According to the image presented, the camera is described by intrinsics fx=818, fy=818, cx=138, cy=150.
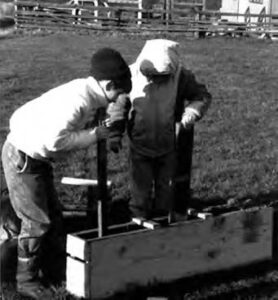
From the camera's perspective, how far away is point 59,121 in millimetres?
4668

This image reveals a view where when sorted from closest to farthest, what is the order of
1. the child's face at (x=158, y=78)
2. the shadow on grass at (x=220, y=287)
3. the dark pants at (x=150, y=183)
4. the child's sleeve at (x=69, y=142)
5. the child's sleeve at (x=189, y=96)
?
the child's sleeve at (x=69, y=142) → the shadow on grass at (x=220, y=287) → the child's face at (x=158, y=78) → the child's sleeve at (x=189, y=96) → the dark pants at (x=150, y=183)

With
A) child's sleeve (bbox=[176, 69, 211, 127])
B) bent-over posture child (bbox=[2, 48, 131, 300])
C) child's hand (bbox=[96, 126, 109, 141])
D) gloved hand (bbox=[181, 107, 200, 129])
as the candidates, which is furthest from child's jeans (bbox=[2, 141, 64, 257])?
child's sleeve (bbox=[176, 69, 211, 127])

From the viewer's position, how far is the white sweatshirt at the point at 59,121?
4.66m

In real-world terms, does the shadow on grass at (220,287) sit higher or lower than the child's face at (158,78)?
lower

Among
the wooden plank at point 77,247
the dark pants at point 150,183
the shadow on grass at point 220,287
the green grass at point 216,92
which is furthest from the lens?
the green grass at point 216,92

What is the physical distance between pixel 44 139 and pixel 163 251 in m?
1.06

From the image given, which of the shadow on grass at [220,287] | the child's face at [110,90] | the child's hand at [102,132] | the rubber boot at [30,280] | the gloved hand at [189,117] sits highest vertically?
A: the child's face at [110,90]

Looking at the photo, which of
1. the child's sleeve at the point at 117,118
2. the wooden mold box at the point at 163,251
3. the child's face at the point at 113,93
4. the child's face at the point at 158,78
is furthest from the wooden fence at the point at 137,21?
the child's face at the point at 113,93

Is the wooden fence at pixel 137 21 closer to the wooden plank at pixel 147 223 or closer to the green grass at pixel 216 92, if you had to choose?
the green grass at pixel 216 92

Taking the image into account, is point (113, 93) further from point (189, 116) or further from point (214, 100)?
point (214, 100)

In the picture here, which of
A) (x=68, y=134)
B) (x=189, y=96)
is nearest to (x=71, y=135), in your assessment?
(x=68, y=134)

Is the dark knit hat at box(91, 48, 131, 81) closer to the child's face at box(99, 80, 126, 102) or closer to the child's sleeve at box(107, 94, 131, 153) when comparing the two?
the child's face at box(99, 80, 126, 102)

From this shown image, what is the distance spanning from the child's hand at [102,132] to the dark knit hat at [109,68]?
29cm

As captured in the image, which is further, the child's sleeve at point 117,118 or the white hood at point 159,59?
the white hood at point 159,59
